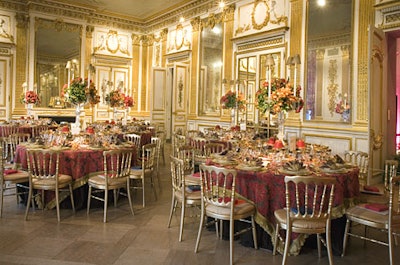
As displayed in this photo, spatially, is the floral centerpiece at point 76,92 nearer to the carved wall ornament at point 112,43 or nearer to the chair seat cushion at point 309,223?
the chair seat cushion at point 309,223

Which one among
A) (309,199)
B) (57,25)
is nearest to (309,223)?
(309,199)

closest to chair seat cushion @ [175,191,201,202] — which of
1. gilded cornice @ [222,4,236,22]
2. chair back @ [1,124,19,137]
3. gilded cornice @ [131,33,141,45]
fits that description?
chair back @ [1,124,19,137]

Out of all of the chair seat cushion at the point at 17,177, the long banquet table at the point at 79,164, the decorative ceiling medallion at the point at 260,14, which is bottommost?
the chair seat cushion at the point at 17,177

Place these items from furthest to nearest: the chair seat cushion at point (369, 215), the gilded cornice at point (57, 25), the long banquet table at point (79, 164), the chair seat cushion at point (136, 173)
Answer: the gilded cornice at point (57, 25) → the chair seat cushion at point (136, 173) → the long banquet table at point (79, 164) → the chair seat cushion at point (369, 215)

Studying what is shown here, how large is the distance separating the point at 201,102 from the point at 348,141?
16.5 feet

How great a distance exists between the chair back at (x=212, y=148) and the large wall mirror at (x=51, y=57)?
7439 mm

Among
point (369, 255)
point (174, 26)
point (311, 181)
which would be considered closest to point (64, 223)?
point (311, 181)

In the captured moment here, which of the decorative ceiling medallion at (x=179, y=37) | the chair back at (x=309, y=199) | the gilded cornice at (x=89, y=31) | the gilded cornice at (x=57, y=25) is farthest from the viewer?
the gilded cornice at (x=89, y=31)

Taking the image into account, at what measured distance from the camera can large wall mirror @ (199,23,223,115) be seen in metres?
10.0

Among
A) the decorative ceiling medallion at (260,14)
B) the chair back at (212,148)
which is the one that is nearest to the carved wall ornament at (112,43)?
the decorative ceiling medallion at (260,14)

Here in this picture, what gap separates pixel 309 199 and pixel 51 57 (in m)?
10.6

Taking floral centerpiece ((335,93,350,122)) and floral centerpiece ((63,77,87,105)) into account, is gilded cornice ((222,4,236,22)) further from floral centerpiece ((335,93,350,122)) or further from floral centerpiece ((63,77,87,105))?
floral centerpiece ((63,77,87,105))

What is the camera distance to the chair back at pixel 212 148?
552 centimetres

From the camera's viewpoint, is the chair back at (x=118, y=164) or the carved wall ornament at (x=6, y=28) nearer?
the chair back at (x=118, y=164)
